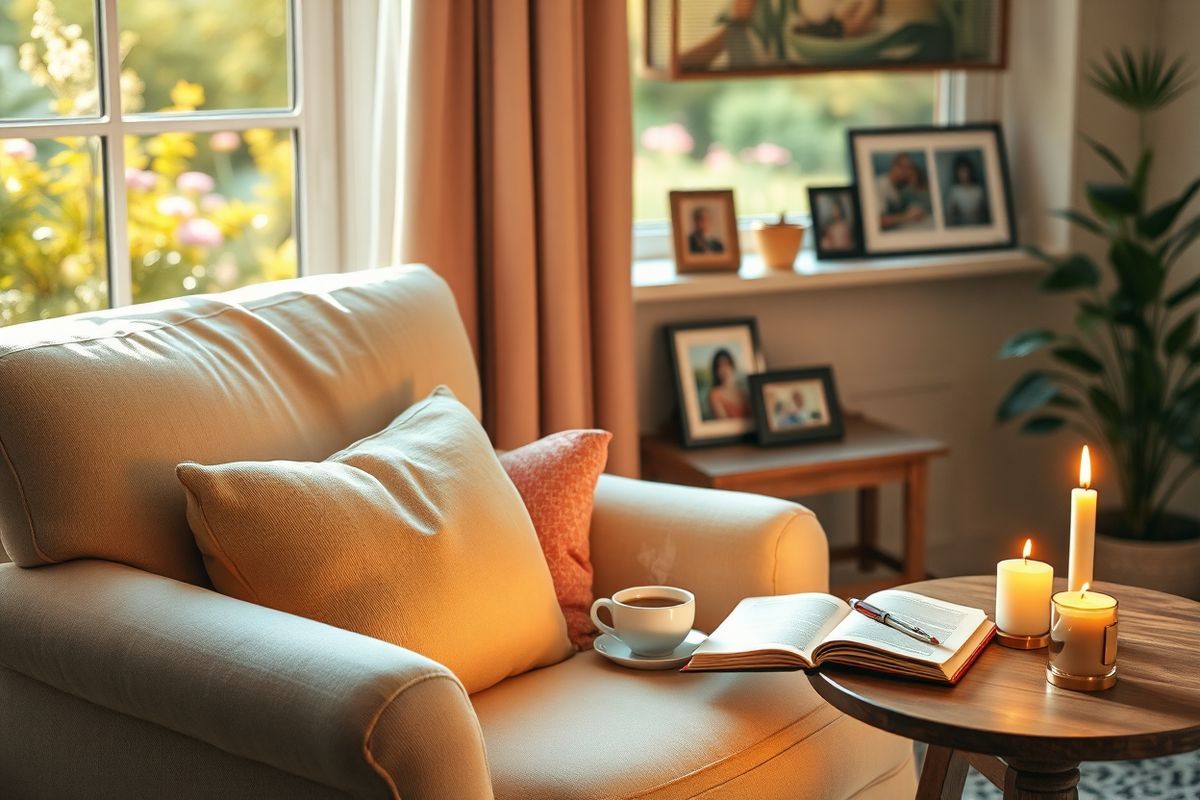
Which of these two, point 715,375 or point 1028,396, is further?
point 1028,396

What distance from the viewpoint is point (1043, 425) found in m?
2.98

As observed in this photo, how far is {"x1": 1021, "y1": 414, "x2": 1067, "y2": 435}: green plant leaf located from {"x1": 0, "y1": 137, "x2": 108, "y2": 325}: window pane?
1.96m

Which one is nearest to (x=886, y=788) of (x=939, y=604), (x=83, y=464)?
(x=939, y=604)

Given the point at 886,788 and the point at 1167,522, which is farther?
the point at 1167,522

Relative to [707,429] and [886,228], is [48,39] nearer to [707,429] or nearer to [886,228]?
[707,429]

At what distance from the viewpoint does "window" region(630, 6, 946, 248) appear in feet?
9.62

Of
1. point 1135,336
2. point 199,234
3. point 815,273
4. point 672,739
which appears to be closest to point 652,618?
point 672,739

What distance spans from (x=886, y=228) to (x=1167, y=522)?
37.8 inches

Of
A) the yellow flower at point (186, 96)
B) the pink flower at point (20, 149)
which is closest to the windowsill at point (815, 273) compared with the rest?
the yellow flower at point (186, 96)

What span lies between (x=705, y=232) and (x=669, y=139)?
0.26 m

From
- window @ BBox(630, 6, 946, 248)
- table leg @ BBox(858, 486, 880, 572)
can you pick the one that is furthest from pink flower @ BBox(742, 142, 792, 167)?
table leg @ BBox(858, 486, 880, 572)

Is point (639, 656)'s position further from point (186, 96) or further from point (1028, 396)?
point (1028, 396)

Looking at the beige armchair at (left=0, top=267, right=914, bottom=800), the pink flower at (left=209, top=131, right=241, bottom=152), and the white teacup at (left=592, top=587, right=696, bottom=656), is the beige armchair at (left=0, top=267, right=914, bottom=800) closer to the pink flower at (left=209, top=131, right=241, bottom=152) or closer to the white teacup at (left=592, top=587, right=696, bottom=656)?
the white teacup at (left=592, top=587, right=696, bottom=656)

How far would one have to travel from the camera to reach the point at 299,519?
4.82ft
